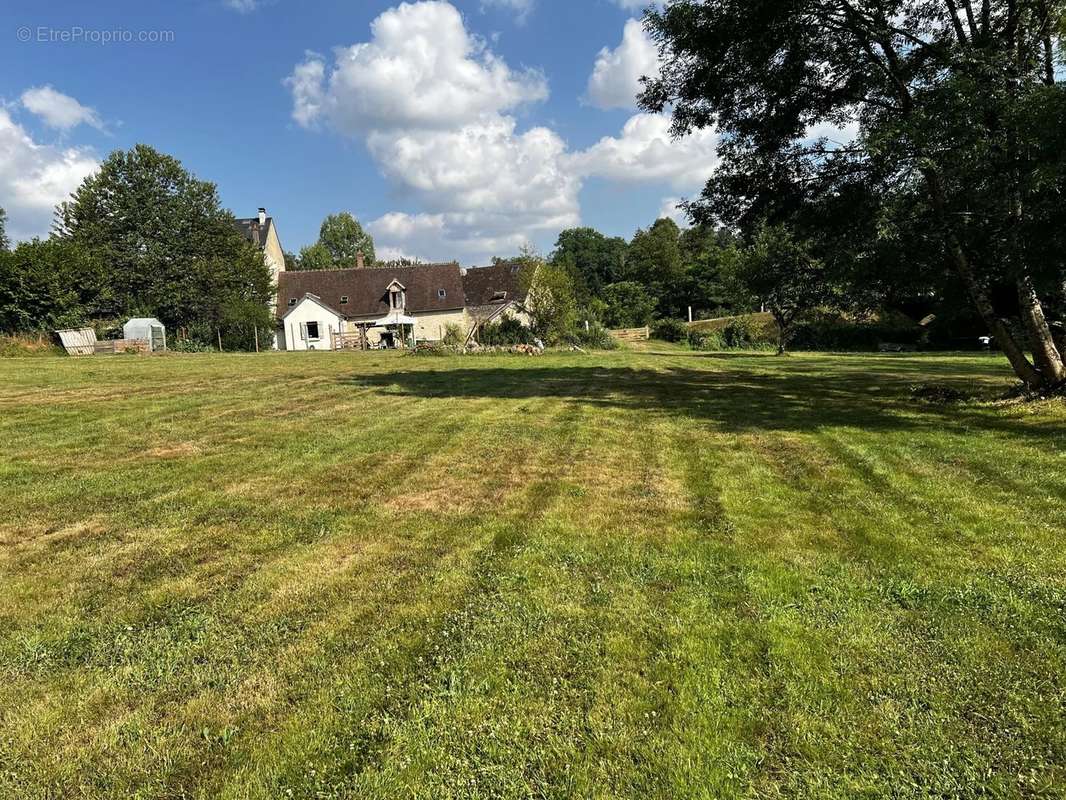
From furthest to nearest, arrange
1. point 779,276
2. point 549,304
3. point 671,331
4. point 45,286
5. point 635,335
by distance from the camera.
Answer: point 635,335
point 671,331
point 549,304
point 45,286
point 779,276

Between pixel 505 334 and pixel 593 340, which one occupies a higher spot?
pixel 505 334

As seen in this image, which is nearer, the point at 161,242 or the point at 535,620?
the point at 535,620

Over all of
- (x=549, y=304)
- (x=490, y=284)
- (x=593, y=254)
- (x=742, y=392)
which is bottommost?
(x=742, y=392)

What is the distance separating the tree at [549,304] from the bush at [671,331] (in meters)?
14.8

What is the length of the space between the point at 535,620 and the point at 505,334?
3123 centimetres

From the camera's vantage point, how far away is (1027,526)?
449 centimetres

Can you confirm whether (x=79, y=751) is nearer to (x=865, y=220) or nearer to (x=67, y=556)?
(x=67, y=556)

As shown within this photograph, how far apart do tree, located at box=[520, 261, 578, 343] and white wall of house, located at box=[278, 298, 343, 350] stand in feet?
57.7

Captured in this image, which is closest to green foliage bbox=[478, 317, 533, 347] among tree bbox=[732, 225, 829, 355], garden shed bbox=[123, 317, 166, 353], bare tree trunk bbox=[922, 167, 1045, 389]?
tree bbox=[732, 225, 829, 355]

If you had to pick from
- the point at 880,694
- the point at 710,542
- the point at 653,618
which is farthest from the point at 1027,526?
the point at 653,618

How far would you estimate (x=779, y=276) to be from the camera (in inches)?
1005

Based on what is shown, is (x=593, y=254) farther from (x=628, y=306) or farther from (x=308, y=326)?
(x=308, y=326)

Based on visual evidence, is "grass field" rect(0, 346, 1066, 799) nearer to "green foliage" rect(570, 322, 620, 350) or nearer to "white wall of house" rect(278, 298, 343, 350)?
"green foliage" rect(570, 322, 620, 350)

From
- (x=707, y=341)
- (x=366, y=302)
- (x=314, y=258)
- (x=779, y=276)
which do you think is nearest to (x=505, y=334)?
(x=779, y=276)
